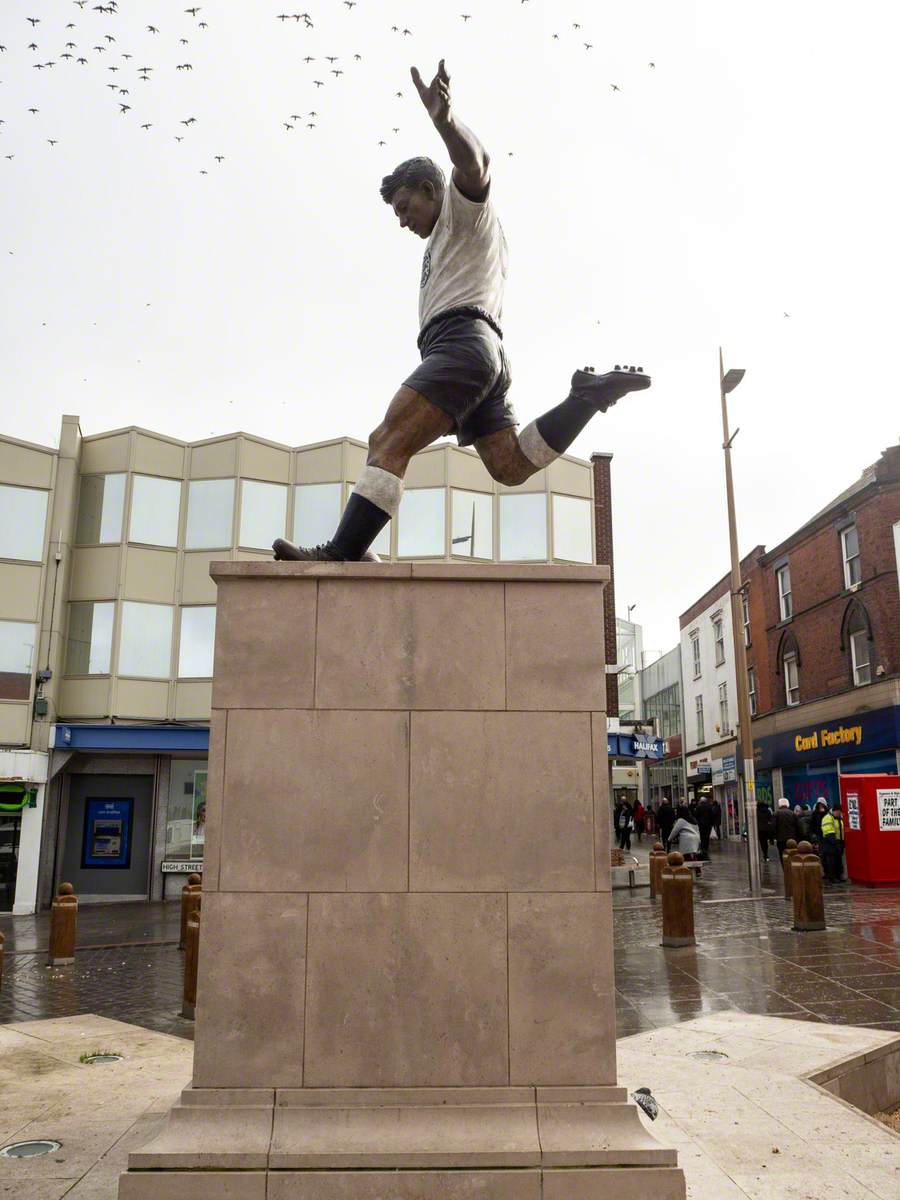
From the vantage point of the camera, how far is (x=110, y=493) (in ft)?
77.2

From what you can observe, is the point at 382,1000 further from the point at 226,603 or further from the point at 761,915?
the point at 761,915

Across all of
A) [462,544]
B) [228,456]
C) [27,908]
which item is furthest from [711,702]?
[27,908]

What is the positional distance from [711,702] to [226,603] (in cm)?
4343

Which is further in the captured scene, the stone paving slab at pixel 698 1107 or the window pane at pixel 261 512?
the window pane at pixel 261 512

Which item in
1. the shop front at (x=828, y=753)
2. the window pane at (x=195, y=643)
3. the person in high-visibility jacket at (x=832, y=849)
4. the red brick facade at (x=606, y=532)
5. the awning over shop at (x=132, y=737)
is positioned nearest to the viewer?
the person in high-visibility jacket at (x=832, y=849)

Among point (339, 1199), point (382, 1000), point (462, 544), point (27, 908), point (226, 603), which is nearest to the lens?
point (339, 1199)

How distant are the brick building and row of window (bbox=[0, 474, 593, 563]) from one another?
7.58m

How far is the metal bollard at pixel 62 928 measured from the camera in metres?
12.4

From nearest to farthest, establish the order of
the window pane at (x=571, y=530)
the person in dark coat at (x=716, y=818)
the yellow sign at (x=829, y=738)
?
the window pane at (x=571, y=530)
the yellow sign at (x=829, y=738)
the person in dark coat at (x=716, y=818)

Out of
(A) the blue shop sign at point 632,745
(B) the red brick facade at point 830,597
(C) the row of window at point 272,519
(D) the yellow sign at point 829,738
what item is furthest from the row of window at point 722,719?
(C) the row of window at point 272,519

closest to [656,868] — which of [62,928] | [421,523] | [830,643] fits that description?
[62,928]

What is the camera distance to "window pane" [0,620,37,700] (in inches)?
856

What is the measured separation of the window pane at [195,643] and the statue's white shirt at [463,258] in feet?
64.2

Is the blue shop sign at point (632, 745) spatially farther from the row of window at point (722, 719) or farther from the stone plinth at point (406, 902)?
the stone plinth at point (406, 902)
